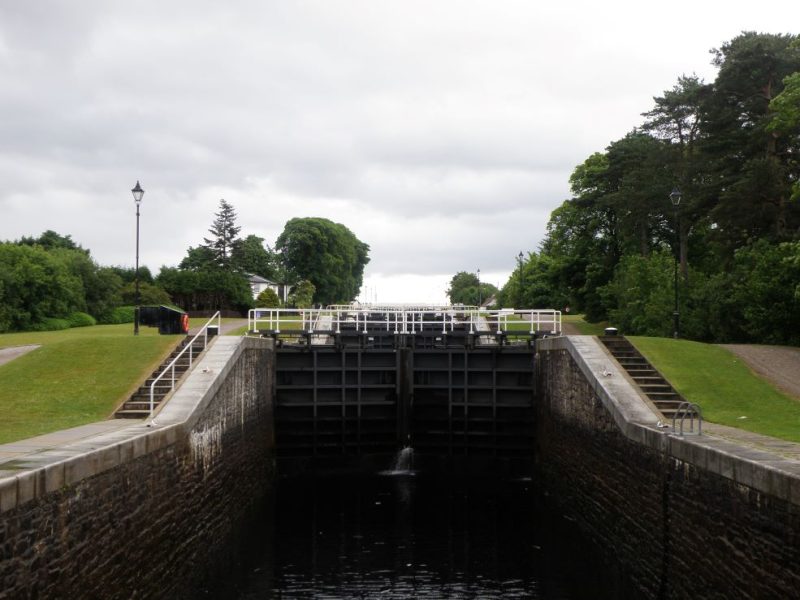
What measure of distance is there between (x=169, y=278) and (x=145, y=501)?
195 feet

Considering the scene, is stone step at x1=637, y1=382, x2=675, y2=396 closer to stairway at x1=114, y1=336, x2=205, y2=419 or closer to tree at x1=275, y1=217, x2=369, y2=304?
stairway at x1=114, y1=336, x2=205, y2=419

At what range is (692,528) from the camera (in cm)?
1167

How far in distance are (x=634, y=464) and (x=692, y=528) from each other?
317 centimetres

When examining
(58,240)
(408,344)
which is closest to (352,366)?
(408,344)

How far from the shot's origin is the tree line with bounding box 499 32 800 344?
27.1m

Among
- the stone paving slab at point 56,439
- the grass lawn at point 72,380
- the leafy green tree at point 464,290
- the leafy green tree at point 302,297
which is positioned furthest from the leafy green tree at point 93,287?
the leafy green tree at point 464,290

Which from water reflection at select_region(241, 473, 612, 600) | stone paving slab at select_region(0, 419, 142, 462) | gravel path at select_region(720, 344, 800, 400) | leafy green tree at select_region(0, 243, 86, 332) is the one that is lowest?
water reflection at select_region(241, 473, 612, 600)

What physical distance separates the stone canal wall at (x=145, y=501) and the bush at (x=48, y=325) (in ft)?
101

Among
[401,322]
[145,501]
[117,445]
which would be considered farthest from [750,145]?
[117,445]

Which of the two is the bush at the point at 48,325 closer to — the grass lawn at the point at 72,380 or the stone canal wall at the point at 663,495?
the grass lawn at the point at 72,380

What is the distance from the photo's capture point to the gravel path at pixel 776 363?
19656 millimetres

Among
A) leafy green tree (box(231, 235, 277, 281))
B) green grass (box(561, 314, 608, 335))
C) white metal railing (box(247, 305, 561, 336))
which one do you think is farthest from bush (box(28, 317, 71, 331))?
leafy green tree (box(231, 235, 277, 281))

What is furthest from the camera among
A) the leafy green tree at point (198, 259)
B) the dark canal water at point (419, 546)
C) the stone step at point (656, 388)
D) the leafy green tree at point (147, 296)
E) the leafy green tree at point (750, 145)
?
the leafy green tree at point (198, 259)

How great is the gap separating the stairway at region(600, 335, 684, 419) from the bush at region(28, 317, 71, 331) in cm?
3617
